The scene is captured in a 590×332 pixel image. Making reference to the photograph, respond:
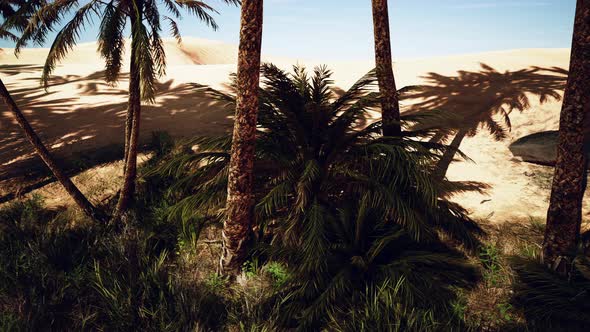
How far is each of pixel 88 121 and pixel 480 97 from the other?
1181cm

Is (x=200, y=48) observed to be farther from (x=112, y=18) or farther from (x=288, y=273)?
(x=288, y=273)

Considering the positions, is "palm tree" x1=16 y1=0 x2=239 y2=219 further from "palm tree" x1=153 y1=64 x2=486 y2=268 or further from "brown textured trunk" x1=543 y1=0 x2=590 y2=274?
"brown textured trunk" x1=543 y1=0 x2=590 y2=274

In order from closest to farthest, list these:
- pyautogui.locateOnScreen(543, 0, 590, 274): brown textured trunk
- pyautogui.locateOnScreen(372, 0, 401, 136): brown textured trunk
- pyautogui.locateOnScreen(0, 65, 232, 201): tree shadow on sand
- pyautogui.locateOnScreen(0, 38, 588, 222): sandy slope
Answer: pyautogui.locateOnScreen(543, 0, 590, 274): brown textured trunk, pyautogui.locateOnScreen(372, 0, 401, 136): brown textured trunk, pyautogui.locateOnScreen(0, 38, 588, 222): sandy slope, pyautogui.locateOnScreen(0, 65, 232, 201): tree shadow on sand

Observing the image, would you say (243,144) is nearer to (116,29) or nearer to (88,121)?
(116,29)

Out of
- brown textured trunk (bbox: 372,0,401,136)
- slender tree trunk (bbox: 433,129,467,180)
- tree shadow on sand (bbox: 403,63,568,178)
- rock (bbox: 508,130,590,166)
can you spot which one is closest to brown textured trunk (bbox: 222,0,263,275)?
brown textured trunk (bbox: 372,0,401,136)

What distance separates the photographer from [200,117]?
39.4 ft

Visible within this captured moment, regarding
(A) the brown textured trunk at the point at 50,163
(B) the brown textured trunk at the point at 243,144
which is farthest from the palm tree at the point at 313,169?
(A) the brown textured trunk at the point at 50,163

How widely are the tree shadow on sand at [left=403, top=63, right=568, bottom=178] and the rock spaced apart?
0.73 meters

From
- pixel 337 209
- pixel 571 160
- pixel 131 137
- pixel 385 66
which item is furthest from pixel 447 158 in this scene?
pixel 131 137

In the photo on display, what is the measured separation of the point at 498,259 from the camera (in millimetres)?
5785

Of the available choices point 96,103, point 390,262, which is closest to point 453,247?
point 390,262

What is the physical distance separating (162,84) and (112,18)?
9.77 m

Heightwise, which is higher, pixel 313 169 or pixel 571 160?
pixel 571 160

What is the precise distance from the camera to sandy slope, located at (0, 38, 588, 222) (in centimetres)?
724
